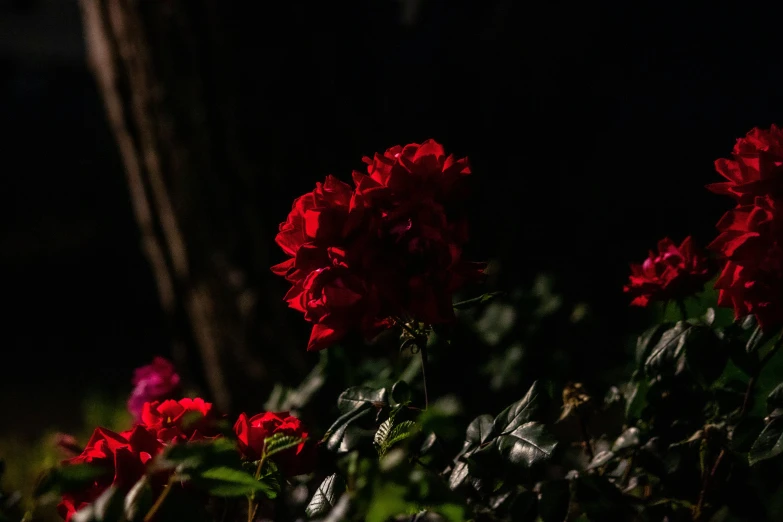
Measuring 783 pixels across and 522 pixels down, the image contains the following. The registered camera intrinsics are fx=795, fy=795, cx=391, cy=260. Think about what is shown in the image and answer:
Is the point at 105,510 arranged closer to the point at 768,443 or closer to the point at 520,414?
the point at 520,414

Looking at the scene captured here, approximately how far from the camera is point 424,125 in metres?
2.15

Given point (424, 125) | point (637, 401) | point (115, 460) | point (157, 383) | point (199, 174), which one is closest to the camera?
point (115, 460)

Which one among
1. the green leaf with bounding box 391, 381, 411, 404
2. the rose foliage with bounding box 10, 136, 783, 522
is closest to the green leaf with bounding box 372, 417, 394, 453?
the rose foliage with bounding box 10, 136, 783, 522

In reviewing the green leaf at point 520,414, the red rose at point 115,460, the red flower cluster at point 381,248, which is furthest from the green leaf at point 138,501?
the green leaf at point 520,414

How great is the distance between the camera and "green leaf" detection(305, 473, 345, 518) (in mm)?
726

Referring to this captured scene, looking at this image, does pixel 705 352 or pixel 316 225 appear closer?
pixel 316 225

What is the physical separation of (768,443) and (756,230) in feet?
0.64

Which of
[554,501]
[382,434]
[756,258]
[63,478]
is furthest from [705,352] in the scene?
[63,478]

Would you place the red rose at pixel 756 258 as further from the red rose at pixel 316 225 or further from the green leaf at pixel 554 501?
the red rose at pixel 316 225

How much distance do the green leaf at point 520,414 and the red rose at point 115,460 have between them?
0.32 m

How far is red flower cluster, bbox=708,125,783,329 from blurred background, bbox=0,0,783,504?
2.44 feet

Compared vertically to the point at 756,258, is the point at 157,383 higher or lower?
lower

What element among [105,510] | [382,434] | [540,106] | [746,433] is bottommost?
[540,106]

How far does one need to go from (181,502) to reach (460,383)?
1125 millimetres
